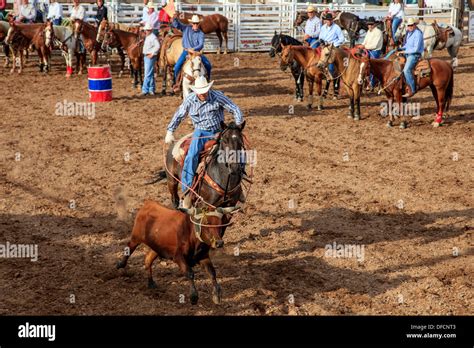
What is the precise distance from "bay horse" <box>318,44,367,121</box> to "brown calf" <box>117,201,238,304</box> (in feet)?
34.5

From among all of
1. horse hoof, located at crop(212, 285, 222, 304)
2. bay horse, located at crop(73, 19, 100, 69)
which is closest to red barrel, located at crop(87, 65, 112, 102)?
bay horse, located at crop(73, 19, 100, 69)

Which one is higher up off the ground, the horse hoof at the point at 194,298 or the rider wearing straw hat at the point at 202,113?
the rider wearing straw hat at the point at 202,113

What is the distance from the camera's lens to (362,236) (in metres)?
10.7

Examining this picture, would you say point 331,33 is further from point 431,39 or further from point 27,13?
point 27,13

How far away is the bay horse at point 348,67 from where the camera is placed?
1808cm

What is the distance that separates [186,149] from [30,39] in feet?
54.8

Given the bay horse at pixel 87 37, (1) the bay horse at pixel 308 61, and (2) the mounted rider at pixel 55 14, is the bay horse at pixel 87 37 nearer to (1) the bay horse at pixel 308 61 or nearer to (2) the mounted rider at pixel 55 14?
(2) the mounted rider at pixel 55 14

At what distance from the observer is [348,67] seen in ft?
59.8

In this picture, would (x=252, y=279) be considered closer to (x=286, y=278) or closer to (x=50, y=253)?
(x=286, y=278)

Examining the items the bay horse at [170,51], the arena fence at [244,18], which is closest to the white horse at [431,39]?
the arena fence at [244,18]

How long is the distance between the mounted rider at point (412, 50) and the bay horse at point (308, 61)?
9.29ft

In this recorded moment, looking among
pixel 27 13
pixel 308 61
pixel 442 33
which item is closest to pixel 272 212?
pixel 308 61
